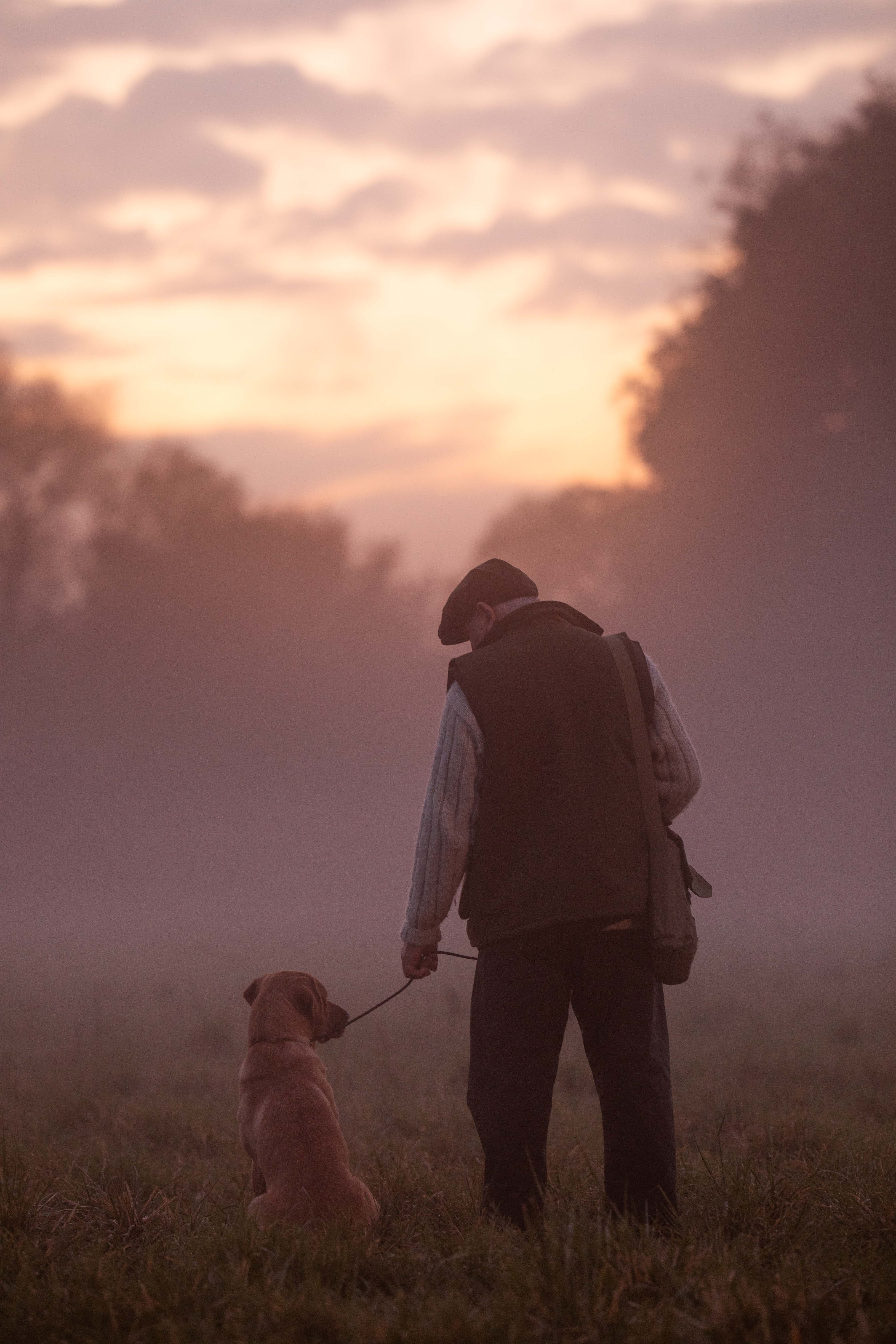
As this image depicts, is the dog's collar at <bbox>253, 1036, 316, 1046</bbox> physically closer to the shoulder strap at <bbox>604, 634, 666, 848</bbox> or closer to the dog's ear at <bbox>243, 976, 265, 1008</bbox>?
the dog's ear at <bbox>243, 976, 265, 1008</bbox>

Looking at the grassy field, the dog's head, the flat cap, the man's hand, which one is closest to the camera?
the grassy field

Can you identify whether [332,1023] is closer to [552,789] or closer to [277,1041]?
[277,1041]

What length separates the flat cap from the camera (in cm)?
433

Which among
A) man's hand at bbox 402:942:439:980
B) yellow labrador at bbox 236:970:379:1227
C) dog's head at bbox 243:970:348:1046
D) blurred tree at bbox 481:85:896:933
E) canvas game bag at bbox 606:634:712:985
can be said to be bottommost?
yellow labrador at bbox 236:970:379:1227

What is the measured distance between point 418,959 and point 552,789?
0.74 meters

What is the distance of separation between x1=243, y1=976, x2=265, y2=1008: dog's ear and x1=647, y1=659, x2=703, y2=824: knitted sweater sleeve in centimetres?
165

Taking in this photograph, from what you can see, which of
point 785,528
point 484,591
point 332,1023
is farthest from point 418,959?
point 785,528

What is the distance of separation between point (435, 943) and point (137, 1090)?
4140mm

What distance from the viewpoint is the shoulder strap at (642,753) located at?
3969mm

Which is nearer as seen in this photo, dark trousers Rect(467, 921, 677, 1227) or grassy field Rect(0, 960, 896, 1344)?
grassy field Rect(0, 960, 896, 1344)

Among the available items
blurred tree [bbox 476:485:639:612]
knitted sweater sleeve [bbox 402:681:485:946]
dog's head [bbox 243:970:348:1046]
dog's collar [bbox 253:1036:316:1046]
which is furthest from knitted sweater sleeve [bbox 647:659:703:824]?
blurred tree [bbox 476:485:639:612]

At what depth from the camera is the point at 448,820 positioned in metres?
4.00

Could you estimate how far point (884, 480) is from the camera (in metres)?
23.6

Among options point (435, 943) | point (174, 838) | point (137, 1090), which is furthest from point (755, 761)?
point (435, 943)
